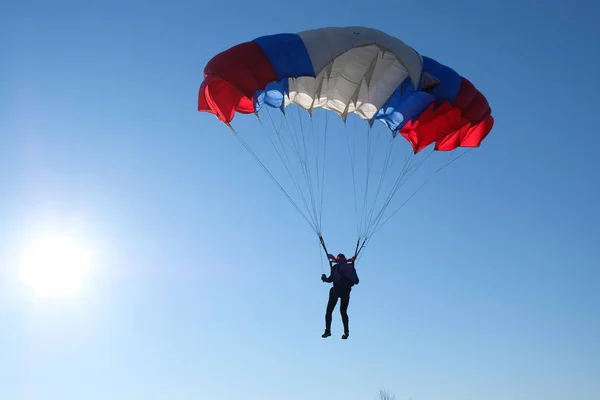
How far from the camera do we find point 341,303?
2064 cm

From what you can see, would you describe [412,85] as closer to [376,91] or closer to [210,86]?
[376,91]

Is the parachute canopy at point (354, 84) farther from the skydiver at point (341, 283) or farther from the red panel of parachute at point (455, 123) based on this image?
the skydiver at point (341, 283)

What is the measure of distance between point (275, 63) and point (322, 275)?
4798mm

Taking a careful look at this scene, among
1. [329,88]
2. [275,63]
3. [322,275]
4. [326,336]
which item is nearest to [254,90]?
[275,63]

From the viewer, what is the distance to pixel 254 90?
66.5 feet

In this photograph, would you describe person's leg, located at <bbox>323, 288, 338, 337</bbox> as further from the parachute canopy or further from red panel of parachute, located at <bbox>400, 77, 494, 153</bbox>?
red panel of parachute, located at <bbox>400, 77, 494, 153</bbox>

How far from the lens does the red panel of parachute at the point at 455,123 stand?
22.1m

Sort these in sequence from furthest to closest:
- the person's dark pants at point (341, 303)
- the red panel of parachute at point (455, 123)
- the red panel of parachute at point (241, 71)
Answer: the red panel of parachute at point (455, 123) < the person's dark pants at point (341, 303) < the red panel of parachute at point (241, 71)

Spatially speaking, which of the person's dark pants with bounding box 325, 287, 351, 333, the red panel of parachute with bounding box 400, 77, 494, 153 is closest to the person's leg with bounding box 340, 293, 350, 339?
the person's dark pants with bounding box 325, 287, 351, 333

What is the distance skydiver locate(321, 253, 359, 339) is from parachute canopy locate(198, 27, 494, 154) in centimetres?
411

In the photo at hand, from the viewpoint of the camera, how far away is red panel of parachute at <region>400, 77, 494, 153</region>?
22.1 m

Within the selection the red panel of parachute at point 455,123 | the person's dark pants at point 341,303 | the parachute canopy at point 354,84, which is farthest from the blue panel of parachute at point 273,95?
the person's dark pants at point 341,303

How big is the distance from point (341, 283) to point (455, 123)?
17.4ft

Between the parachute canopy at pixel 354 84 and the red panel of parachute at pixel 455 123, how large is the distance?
0.08ft
